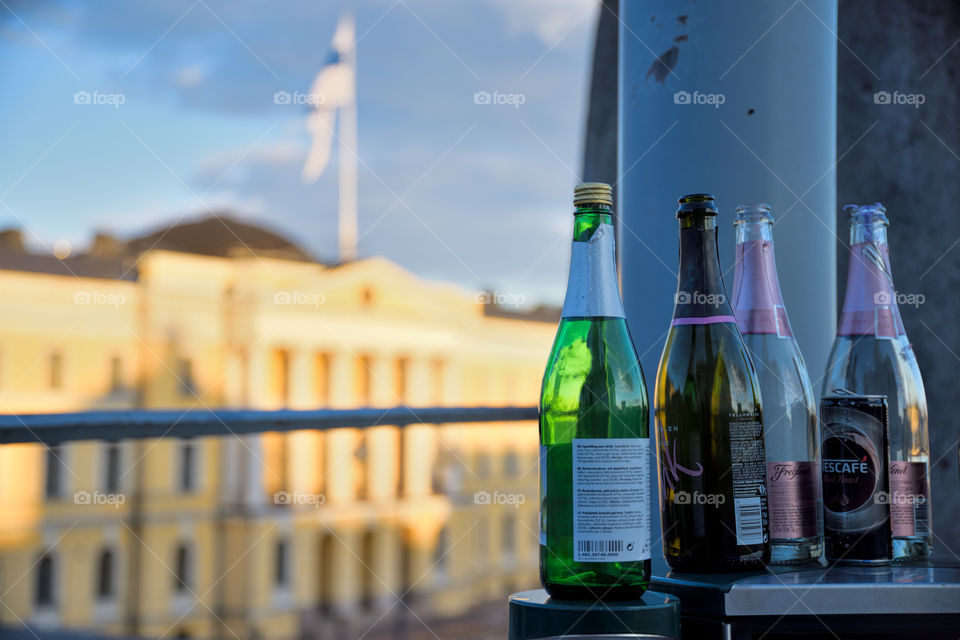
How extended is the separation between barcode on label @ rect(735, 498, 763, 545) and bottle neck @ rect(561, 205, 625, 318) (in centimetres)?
12

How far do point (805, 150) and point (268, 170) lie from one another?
27.4m

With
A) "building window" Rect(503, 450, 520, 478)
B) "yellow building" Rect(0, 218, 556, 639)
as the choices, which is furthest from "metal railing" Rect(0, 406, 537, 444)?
"building window" Rect(503, 450, 520, 478)

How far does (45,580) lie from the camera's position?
2138cm

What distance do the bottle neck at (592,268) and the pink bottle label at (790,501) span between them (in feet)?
0.42

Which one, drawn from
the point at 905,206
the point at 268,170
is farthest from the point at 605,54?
the point at 268,170

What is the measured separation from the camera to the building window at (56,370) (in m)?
20.8

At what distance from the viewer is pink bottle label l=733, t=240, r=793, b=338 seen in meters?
0.51

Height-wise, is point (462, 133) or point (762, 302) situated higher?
point (462, 133)

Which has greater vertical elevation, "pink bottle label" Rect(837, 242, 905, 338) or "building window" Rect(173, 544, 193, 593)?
"pink bottle label" Rect(837, 242, 905, 338)

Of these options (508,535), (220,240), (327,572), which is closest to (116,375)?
(220,240)

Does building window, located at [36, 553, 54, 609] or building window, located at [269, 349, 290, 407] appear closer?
building window, located at [36, 553, 54, 609]

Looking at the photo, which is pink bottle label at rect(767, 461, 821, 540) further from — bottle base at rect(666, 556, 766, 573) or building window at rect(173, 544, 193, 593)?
building window at rect(173, 544, 193, 593)

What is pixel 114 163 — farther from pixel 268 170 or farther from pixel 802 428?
pixel 802 428

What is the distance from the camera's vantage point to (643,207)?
0.64m
